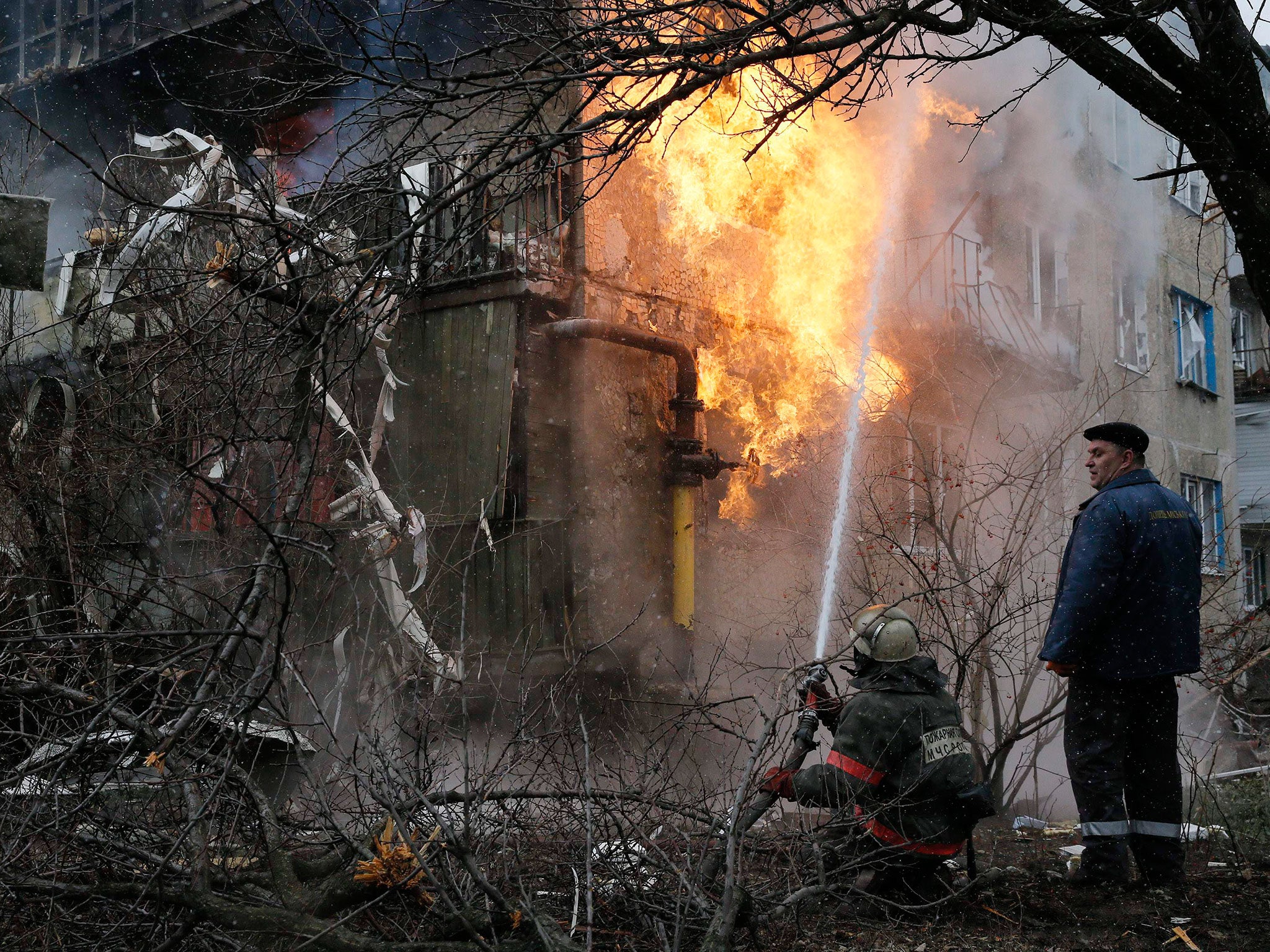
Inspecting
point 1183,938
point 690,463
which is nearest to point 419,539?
A: point 690,463

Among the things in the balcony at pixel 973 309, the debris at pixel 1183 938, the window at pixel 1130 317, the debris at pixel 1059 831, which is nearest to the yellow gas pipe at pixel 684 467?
the balcony at pixel 973 309

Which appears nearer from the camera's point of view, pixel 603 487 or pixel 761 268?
pixel 603 487

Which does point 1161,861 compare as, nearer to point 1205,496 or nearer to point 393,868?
point 393,868

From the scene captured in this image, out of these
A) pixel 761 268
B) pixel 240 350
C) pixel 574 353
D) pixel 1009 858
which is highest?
pixel 761 268

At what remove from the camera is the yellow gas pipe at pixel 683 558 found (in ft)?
33.1

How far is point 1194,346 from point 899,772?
55.8 ft

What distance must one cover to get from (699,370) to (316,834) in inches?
270

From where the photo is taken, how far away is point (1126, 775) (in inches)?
190

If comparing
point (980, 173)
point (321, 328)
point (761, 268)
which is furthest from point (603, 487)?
point (980, 173)

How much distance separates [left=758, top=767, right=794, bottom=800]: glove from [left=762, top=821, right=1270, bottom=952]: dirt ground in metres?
0.47

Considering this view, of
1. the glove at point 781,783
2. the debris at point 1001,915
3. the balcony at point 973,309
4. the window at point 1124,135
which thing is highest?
the window at point 1124,135

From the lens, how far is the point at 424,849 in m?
3.41

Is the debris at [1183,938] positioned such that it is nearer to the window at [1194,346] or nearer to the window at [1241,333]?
the window at [1194,346]

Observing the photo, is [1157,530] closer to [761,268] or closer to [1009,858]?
[1009,858]
